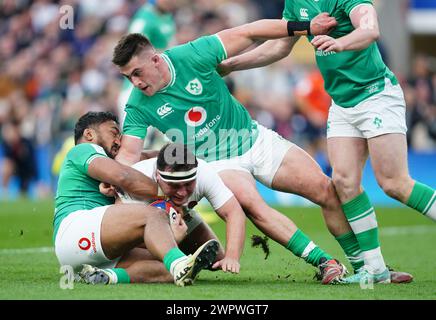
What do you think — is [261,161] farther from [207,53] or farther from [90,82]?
[90,82]

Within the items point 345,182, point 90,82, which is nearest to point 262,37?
point 345,182

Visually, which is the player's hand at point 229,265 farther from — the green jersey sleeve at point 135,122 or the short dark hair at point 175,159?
the green jersey sleeve at point 135,122

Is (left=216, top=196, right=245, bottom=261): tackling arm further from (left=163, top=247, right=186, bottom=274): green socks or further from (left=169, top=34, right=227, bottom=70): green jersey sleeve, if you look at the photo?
(left=169, top=34, right=227, bottom=70): green jersey sleeve

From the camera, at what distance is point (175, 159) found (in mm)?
7305

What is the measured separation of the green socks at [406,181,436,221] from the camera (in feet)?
25.4

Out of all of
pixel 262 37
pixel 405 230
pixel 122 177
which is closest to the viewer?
pixel 122 177

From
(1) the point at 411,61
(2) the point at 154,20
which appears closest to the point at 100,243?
(2) the point at 154,20

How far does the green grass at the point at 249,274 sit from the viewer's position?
6.80 m

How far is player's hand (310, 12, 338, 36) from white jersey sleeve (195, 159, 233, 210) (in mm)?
1445

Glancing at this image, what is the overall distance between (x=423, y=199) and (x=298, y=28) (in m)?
1.70

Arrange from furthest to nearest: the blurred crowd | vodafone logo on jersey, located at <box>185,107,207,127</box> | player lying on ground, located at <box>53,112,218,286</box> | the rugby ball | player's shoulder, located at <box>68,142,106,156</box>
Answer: the blurred crowd < vodafone logo on jersey, located at <box>185,107,207,127</box> < player's shoulder, located at <box>68,142,106,156</box> < the rugby ball < player lying on ground, located at <box>53,112,218,286</box>

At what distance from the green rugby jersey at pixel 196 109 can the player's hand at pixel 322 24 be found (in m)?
0.79

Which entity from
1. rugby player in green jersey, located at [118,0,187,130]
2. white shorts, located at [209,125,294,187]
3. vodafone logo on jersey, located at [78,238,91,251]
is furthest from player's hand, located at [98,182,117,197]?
rugby player in green jersey, located at [118,0,187,130]

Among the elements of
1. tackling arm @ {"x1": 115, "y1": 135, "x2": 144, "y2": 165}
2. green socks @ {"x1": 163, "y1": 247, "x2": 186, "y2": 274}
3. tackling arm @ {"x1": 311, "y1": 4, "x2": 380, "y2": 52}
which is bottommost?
green socks @ {"x1": 163, "y1": 247, "x2": 186, "y2": 274}
